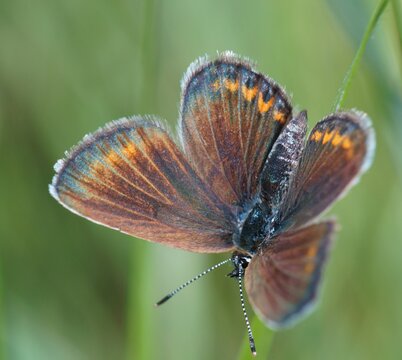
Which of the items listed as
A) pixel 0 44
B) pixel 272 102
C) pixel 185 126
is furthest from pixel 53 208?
pixel 272 102

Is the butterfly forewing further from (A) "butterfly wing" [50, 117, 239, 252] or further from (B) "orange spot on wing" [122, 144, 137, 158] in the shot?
(B) "orange spot on wing" [122, 144, 137, 158]

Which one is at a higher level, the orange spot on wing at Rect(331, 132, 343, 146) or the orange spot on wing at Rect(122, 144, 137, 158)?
the orange spot on wing at Rect(122, 144, 137, 158)

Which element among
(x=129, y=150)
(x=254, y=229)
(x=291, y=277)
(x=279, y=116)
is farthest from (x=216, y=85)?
(x=291, y=277)

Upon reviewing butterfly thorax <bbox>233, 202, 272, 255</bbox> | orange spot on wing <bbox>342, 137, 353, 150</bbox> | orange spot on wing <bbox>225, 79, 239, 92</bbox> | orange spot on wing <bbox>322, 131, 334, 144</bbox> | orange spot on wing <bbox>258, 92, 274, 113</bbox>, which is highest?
orange spot on wing <bbox>225, 79, 239, 92</bbox>

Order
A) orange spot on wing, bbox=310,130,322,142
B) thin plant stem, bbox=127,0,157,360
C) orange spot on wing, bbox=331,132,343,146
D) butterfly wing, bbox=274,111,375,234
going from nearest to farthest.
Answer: butterfly wing, bbox=274,111,375,234
orange spot on wing, bbox=331,132,343,146
orange spot on wing, bbox=310,130,322,142
thin plant stem, bbox=127,0,157,360

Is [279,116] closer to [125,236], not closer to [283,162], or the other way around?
[283,162]

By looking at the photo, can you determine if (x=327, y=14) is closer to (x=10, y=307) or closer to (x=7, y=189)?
(x=7, y=189)

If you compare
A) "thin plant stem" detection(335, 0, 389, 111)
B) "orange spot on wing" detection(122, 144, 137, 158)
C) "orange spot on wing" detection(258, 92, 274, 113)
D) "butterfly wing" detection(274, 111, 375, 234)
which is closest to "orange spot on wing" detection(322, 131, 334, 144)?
"butterfly wing" detection(274, 111, 375, 234)
